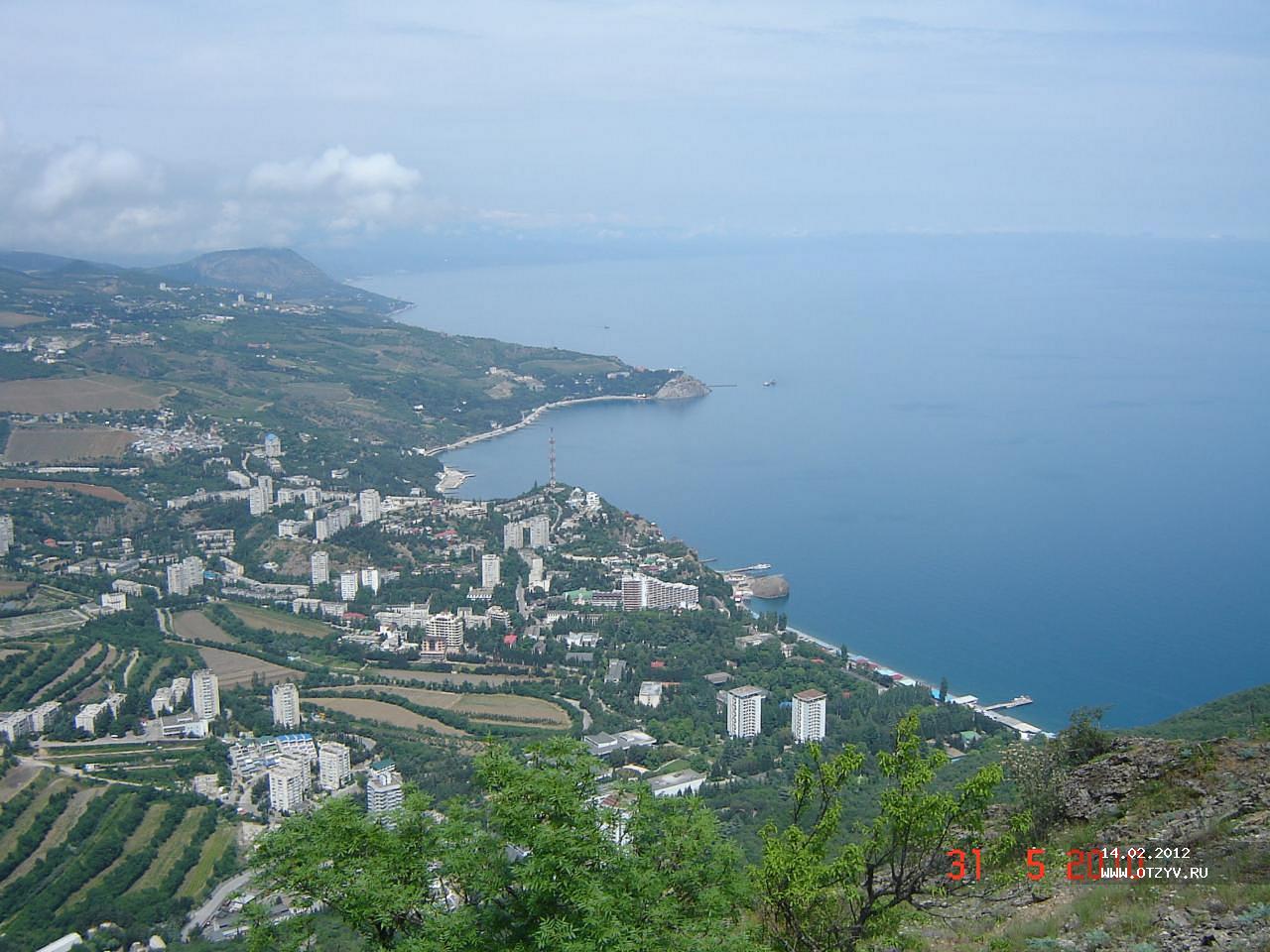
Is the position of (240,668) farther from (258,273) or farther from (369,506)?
(258,273)

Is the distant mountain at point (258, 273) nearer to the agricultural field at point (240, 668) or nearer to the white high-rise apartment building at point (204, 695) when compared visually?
the agricultural field at point (240, 668)

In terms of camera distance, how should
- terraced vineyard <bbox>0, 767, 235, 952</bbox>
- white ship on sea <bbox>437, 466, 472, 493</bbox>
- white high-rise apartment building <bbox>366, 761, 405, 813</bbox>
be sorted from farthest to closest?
white ship on sea <bbox>437, 466, 472, 493</bbox> < white high-rise apartment building <bbox>366, 761, 405, 813</bbox> < terraced vineyard <bbox>0, 767, 235, 952</bbox>

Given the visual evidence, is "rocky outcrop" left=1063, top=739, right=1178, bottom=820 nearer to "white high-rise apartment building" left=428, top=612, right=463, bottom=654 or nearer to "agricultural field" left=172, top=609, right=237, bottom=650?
"white high-rise apartment building" left=428, top=612, right=463, bottom=654

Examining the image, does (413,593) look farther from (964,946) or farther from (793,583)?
(964,946)

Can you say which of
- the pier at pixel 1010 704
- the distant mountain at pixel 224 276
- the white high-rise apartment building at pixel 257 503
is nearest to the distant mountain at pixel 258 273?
the distant mountain at pixel 224 276

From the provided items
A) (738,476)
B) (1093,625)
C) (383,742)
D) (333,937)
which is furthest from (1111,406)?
(333,937)

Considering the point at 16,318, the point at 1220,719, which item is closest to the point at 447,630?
the point at 1220,719

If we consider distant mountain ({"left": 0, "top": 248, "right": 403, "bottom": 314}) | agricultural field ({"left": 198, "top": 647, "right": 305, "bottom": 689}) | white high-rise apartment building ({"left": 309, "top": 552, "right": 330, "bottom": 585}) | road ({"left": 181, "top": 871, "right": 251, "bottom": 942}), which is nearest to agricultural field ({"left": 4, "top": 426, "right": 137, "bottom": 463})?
white high-rise apartment building ({"left": 309, "top": 552, "right": 330, "bottom": 585})
